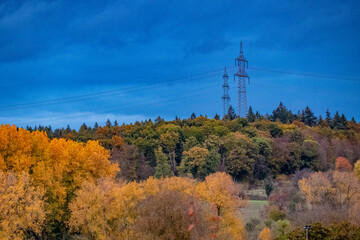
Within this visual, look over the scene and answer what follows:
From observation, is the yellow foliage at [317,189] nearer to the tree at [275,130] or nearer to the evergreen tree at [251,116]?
the tree at [275,130]

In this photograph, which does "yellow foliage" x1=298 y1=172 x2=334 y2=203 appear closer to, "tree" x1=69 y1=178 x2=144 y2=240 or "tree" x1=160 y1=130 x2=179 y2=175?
"tree" x1=69 y1=178 x2=144 y2=240

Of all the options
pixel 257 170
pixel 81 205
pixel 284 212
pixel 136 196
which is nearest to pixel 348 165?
pixel 257 170

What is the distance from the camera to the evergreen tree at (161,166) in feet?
257

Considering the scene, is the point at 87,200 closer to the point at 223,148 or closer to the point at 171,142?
the point at 171,142

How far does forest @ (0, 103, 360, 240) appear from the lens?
35438 millimetres

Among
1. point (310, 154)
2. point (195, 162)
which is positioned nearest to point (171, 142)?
point (195, 162)

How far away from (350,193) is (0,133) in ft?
147

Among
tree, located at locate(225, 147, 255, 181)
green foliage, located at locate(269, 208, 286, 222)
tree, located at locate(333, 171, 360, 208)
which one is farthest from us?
tree, located at locate(225, 147, 255, 181)

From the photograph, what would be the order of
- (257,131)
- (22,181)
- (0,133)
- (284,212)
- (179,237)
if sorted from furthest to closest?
Answer: (257,131)
(284,212)
(0,133)
(22,181)
(179,237)

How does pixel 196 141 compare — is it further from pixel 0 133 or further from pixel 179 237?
pixel 179 237

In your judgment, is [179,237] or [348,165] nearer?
[179,237]

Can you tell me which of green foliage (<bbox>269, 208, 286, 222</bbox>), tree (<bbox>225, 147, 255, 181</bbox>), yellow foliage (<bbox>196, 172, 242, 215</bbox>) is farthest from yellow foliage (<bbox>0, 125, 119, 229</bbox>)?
tree (<bbox>225, 147, 255, 181</bbox>)

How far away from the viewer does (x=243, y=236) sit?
4544cm

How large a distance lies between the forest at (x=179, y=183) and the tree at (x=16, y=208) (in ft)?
0.35
